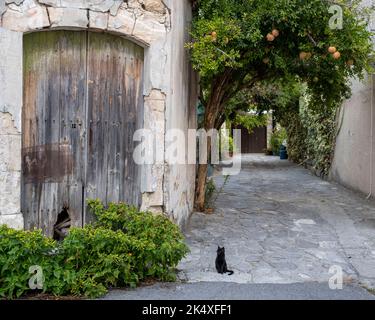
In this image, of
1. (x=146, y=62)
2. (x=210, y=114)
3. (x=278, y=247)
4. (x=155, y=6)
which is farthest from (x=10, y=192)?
(x=210, y=114)

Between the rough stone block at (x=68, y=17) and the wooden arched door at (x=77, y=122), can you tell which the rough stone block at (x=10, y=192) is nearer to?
the wooden arched door at (x=77, y=122)

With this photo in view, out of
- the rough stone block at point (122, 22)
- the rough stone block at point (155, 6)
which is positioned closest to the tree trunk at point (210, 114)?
the rough stone block at point (155, 6)

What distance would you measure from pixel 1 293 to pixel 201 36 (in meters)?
4.45

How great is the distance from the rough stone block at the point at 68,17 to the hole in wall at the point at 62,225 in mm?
2050

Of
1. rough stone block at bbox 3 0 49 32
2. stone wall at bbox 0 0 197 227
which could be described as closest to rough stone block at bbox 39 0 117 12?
stone wall at bbox 0 0 197 227

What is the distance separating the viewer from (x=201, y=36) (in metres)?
6.74

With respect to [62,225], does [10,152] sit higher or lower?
higher

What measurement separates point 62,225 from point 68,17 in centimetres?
233

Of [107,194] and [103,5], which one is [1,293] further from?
[103,5]

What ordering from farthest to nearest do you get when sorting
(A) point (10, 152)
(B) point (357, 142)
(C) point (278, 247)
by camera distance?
(B) point (357, 142) → (C) point (278, 247) → (A) point (10, 152)

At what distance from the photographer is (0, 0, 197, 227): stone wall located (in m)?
4.80

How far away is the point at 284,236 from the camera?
6.64 meters

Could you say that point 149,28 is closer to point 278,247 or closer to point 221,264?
point 221,264

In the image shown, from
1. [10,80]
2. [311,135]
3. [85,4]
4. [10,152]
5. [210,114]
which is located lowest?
[10,152]
